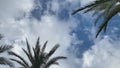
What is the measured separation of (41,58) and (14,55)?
2887mm

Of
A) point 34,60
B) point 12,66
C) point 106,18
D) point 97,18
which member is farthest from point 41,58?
point 106,18

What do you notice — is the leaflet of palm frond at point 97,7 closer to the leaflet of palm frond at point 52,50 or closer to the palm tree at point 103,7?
the palm tree at point 103,7

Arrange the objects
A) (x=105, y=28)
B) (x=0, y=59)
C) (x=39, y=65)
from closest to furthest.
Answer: (x=105, y=28)
(x=0, y=59)
(x=39, y=65)

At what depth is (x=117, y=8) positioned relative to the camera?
67.5 ft

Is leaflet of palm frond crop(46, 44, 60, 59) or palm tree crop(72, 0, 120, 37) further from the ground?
leaflet of palm frond crop(46, 44, 60, 59)

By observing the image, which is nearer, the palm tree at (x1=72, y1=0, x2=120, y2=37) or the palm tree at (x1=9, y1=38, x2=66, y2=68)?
the palm tree at (x1=72, y1=0, x2=120, y2=37)

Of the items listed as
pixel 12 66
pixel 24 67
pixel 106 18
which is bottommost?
pixel 106 18

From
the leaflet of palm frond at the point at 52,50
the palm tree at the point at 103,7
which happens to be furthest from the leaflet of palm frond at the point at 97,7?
the leaflet of palm frond at the point at 52,50

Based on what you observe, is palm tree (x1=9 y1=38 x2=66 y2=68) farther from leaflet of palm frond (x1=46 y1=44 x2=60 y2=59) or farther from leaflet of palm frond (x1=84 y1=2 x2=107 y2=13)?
leaflet of palm frond (x1=84 y1=2 x2=107 y2=13)

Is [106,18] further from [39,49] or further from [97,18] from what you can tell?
[39,49]

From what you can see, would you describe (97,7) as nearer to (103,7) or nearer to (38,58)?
(103,7)

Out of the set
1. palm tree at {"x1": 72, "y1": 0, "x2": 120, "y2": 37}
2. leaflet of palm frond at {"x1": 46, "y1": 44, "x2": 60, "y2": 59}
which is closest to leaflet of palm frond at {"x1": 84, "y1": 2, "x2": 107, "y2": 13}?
palm tree at {"x1": 72, "y1": 0, "x2": 120, "y2": 37}

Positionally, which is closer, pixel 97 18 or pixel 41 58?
pixel 97 18

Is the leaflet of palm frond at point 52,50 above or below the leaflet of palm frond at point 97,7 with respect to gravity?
above
